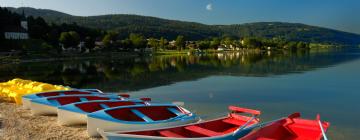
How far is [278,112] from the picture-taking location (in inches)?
878

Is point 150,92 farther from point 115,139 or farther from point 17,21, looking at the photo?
point 17,21

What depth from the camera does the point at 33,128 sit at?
1609cm

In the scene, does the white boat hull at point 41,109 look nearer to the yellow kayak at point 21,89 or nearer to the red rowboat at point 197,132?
the yellow kayak at point 21,89

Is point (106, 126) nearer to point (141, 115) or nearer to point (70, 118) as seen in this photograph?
point (141, 115)

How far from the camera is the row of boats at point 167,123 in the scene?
12000mm

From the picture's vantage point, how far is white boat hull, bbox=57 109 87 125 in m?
16.1

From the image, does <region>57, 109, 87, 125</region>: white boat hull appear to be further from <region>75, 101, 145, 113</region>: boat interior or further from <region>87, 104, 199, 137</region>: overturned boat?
<region>87, 104, 199, 137</region>: overturned boat

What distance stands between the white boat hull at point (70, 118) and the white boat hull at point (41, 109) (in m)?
2.66

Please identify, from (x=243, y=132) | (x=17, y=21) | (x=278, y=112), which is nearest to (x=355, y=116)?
(x=278, y=112)

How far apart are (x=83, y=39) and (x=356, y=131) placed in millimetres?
129120

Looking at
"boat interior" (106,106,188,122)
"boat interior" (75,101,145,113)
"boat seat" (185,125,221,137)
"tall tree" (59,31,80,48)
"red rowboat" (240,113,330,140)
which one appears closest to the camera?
"red rowboat" (240,113,330,140)

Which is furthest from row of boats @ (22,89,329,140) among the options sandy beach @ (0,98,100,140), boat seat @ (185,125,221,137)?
sandy beach @ (0,98,100,140)

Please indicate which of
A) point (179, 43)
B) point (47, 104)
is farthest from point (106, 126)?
point (179, 43)

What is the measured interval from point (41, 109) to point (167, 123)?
7.69 meters
